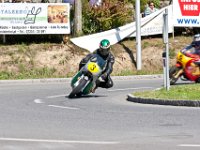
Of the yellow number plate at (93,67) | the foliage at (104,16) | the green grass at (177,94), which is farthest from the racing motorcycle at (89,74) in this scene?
the foliage at (104,16)

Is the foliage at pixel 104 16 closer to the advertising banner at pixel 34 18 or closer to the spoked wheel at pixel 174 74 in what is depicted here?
the advertising banner at pixel 34 18

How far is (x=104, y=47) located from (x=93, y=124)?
6.45 meters

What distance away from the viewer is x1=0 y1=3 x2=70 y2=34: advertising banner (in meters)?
32.2

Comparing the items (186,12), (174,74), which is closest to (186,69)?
(174,74)

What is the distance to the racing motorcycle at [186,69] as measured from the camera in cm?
2427

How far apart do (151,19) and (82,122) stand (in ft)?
65.7

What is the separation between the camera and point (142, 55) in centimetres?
3309

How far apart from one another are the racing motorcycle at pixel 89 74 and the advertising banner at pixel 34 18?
12058 mm

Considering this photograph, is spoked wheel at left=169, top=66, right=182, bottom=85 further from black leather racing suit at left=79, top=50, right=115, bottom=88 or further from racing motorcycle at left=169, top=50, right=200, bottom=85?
black leather racing suit at left=79, top=50, right=115, bottom=88

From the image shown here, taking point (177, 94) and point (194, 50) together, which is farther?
point (194, 50)

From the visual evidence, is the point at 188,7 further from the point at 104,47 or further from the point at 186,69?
the point at 104,47

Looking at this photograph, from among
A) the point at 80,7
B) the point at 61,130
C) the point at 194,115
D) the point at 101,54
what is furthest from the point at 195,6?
the point at 61,130

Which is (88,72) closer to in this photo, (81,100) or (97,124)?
(81,100)

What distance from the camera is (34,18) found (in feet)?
107
